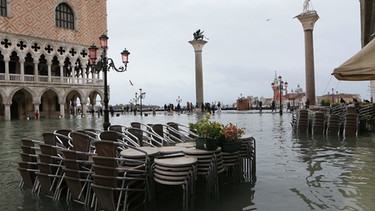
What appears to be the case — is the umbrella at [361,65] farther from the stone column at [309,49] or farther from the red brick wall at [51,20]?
the red brick wall at [51,20]

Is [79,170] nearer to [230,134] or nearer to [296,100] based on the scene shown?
[230,134]

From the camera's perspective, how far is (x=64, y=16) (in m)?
35.6

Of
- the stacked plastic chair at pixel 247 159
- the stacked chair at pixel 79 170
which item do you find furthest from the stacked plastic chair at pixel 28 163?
the stacked plastic chair at pixel 247 159

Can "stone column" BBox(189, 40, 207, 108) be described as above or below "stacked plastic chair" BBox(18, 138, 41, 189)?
above

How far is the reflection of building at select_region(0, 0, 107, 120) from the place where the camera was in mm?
30578

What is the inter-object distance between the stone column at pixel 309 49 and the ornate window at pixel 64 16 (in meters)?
24.0

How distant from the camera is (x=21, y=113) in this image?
115ft

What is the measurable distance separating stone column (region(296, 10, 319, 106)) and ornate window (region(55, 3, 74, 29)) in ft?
78.9

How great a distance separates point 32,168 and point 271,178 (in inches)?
153

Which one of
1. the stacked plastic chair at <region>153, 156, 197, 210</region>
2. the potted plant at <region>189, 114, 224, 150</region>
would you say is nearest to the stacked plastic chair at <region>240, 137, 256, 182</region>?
the potted plant at <region>189, 114, 224, 150</region>

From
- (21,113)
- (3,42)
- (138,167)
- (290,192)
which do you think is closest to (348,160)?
(290,192)

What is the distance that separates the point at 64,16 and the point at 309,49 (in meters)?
25.4

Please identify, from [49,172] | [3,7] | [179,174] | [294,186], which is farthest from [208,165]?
[3,7]

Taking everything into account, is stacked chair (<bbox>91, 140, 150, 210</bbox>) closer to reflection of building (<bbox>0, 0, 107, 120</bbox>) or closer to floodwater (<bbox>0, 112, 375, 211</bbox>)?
floodwater (<bbox>0, 112, 375, 211</bbox>)
